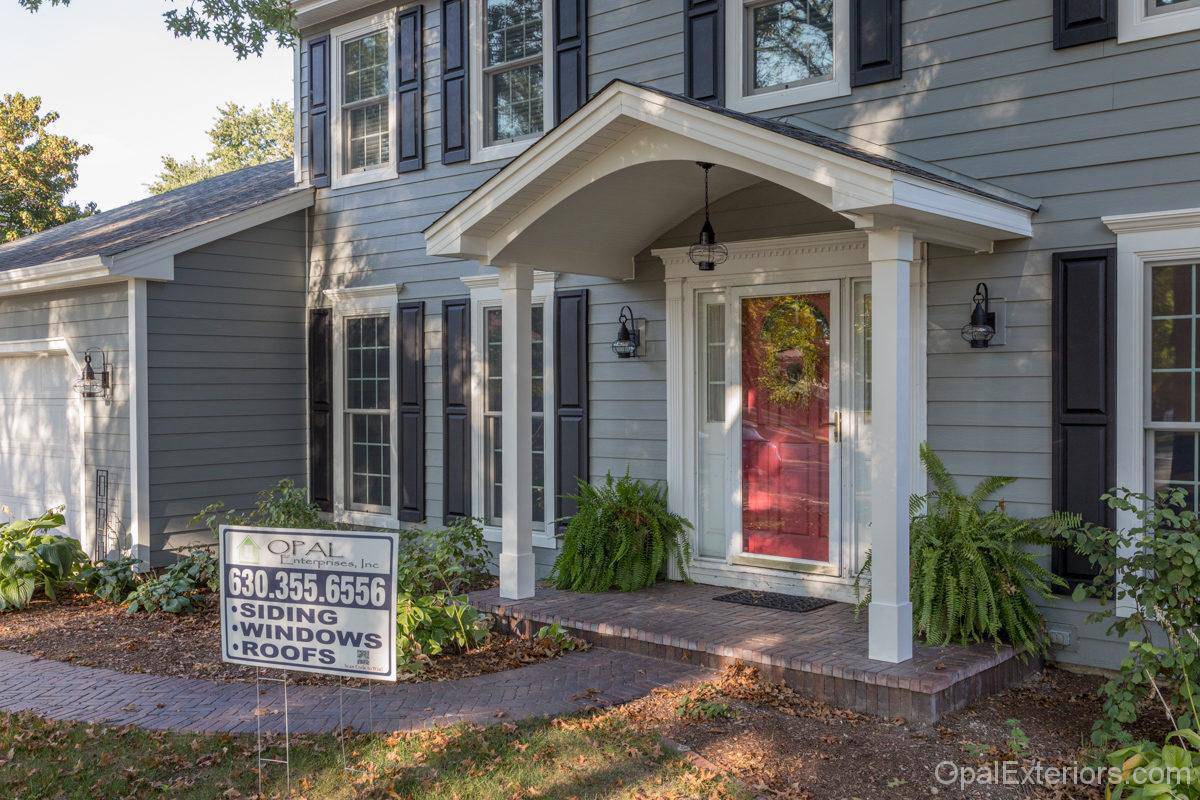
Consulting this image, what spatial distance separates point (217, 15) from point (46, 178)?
1417cm

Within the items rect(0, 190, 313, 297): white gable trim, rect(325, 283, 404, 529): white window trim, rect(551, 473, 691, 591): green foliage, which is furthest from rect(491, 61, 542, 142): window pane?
rect(551, 473, 691, 591): green foliage

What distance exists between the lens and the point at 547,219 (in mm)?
6641

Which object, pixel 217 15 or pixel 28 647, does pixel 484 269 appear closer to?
pixel 28 647

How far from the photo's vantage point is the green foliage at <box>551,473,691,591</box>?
7039 mm

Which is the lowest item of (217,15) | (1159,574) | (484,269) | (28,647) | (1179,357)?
(28,647)

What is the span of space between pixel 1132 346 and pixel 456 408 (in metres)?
5.37

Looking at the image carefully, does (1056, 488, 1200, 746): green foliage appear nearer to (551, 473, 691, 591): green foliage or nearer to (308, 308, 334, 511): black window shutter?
(551, 473, 691, 591): green foliage

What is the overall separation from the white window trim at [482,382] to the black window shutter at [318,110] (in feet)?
8.07

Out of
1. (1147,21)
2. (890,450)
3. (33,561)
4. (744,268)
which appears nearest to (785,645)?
(890,450)

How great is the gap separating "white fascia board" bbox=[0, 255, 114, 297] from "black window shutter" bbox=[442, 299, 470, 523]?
113 inches

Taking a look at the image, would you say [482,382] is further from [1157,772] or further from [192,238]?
[1157,772]

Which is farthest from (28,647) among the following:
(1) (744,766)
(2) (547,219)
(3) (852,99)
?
(3) (852,99)

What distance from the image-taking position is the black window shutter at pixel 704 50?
7012 mm

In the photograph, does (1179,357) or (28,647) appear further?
(28,647)
